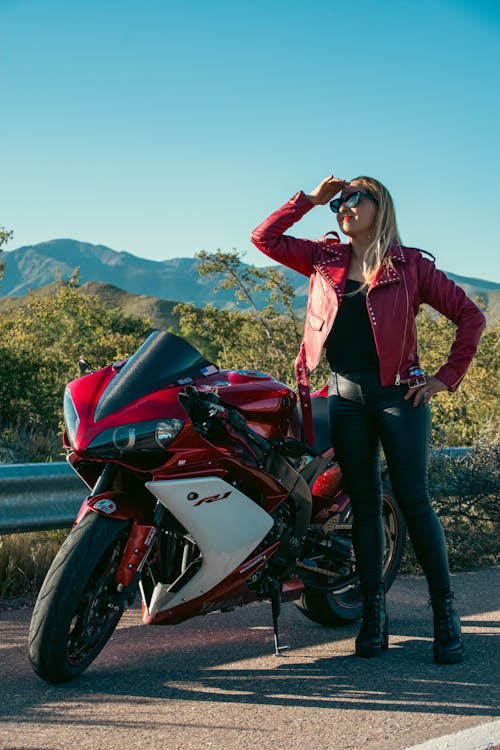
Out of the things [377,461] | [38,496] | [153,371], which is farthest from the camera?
[38,496]

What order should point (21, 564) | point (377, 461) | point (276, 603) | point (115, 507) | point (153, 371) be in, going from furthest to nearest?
1. point (21, 564)
2. point (377, 461)
3. point (276, 603)
4. point (153, 371)
5. point (115, 507)

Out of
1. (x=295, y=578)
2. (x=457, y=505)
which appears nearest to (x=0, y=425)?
(x=457, y=505)

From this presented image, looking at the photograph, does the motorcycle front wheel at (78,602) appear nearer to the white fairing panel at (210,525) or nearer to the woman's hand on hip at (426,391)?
the white fairing panel at (210,525)

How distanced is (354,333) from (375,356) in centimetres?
15

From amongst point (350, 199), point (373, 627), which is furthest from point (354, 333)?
point (373, 627)

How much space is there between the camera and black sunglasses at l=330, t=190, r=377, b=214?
453 cm

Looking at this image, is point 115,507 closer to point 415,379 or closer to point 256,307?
point 415,379

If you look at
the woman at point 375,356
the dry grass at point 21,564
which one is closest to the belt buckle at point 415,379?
the woman at point 375,356

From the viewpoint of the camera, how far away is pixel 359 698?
12.6ft

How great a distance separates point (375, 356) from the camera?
14.7 ft

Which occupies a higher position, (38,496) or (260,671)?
(38,496)

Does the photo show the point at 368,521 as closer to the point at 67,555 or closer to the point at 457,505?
the point at 67,555

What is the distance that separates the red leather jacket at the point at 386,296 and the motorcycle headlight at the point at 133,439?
96 cm

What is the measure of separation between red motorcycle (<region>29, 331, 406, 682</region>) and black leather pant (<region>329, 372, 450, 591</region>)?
Result: 25 centimetres
